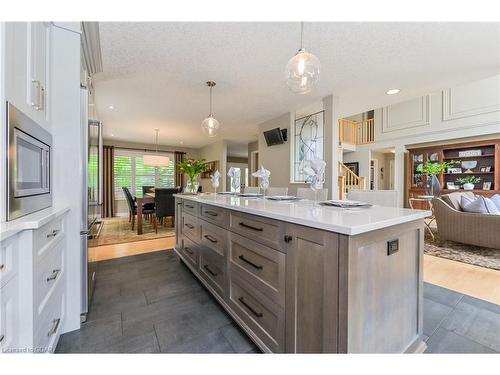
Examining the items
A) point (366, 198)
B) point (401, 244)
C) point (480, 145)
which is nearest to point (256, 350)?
point (401, 244)

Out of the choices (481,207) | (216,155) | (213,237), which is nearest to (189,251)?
(213,237)

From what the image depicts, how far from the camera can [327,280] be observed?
0.91 m

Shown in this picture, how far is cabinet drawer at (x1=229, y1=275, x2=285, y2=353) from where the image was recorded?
1.15 metres

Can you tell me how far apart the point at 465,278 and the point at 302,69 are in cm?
269

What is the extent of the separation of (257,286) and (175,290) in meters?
1.17

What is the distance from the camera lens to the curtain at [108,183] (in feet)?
23.0

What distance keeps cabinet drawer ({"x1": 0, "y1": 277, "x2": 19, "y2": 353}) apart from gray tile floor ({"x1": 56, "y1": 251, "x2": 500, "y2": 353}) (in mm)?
677

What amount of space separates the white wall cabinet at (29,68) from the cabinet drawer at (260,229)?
125 centimetres

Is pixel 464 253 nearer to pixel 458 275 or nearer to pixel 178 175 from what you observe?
pixel 458 275

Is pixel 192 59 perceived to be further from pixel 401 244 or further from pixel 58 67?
pixel 401 244

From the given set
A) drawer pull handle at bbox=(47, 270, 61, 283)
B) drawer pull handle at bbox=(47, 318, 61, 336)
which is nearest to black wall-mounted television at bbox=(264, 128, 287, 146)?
drawer pull handle at bbox=(47, 270, 61, 283)

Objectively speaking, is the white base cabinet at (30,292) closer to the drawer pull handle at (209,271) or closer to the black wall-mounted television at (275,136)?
the drawer pull handle at (209,271)

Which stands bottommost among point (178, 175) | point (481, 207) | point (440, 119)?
point (481, 207)

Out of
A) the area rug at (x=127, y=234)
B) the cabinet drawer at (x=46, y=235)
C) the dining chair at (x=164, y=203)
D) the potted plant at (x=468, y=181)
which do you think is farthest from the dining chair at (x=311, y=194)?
the potted plant at (x=468, y=181)
